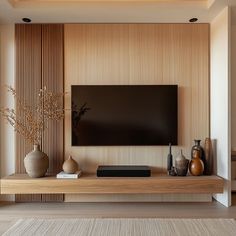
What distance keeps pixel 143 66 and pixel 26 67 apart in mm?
1518

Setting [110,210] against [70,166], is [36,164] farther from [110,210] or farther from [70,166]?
[110,210]

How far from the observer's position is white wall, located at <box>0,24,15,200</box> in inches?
149

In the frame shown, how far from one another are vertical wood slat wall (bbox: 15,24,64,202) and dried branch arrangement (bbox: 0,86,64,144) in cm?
A: 7

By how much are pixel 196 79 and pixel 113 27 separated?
127 centimetres

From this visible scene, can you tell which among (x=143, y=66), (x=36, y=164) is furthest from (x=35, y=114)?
(x=143, y=66)

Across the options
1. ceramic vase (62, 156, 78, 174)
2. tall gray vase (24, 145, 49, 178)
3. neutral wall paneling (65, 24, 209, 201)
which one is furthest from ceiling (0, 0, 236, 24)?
ceramic vase (62, 156, 78, 174)

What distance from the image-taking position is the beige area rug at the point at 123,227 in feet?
8.56

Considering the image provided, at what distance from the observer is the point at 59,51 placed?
12.4 feet

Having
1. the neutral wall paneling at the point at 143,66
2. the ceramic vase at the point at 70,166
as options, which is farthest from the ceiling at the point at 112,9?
the ceramic vase at the point at 70,166

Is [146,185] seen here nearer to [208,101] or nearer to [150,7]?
[208,101]

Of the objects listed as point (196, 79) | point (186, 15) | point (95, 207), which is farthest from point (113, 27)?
point (95, 207)

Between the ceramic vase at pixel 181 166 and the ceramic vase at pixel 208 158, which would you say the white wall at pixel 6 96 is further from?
the ceramic vase at pixel 208 158

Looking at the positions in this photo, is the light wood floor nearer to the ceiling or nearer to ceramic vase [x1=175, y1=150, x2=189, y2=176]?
ceramic vase [x1=175, y1=150, x2=189, y2=176]

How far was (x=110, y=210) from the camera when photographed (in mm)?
3346
